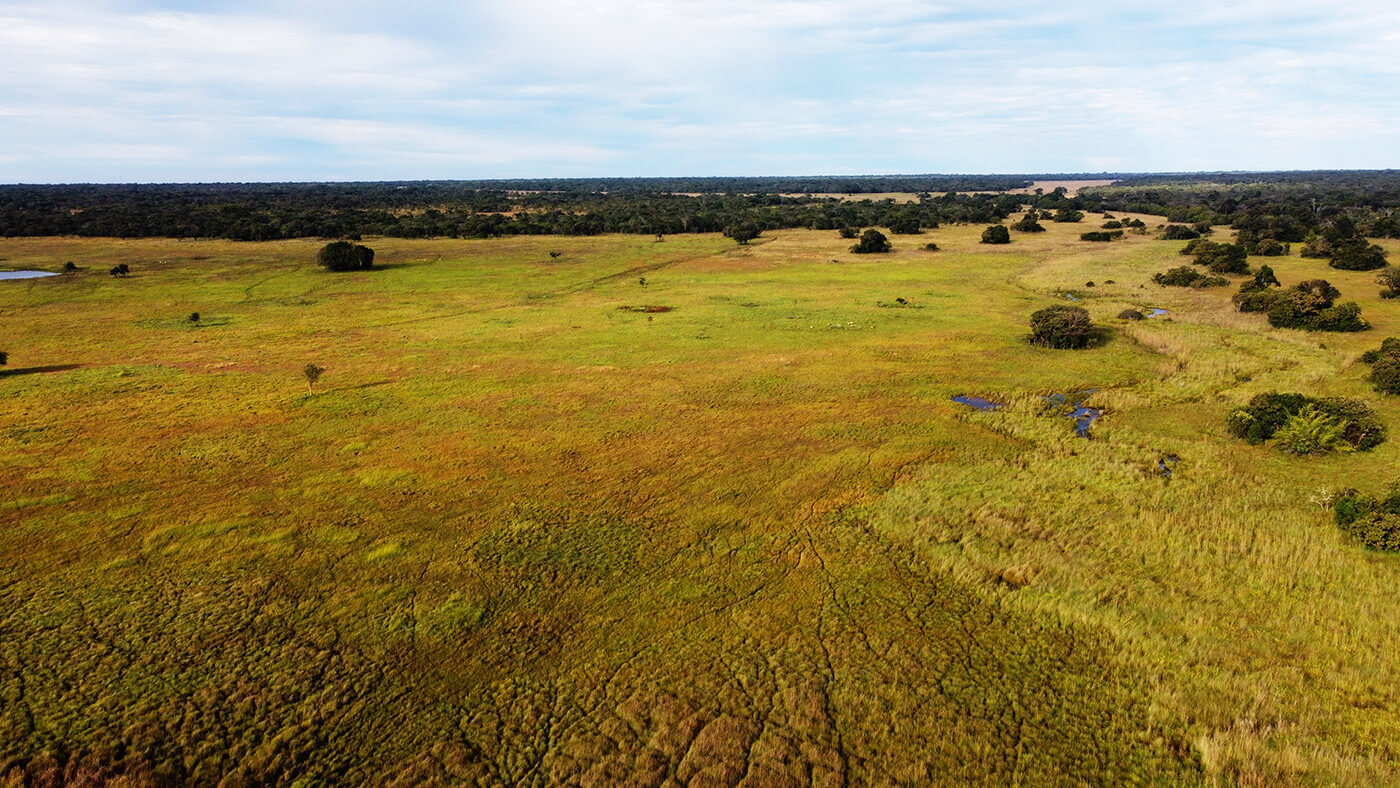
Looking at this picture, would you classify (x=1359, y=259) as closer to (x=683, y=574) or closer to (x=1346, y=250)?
(x=1346, y=250)

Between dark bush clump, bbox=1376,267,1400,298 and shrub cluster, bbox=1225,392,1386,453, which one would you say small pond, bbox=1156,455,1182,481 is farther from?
dark bush clump, bbox=1376,267,1400,298

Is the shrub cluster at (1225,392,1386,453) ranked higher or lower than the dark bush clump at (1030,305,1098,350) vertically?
lower

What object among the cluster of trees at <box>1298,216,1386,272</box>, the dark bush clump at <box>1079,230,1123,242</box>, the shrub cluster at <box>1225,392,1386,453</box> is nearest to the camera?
the shrub cluster at <box>1225,392,1386,453</box>

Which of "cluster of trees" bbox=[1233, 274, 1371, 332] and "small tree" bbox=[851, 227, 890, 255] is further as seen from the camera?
"small tree" bbox=[851, 227, 890, 255]

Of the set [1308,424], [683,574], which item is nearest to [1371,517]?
[1308,424]

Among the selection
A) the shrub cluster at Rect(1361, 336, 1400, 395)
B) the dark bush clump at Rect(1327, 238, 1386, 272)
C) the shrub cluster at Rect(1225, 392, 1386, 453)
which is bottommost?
the shrub cluster at Rect(1225, 392, 1386, 453)

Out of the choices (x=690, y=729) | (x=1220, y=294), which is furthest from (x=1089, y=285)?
(x=690, y=729)

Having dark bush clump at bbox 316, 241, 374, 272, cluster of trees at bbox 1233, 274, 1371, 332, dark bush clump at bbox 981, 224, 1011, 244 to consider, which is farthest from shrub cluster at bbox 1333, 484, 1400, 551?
dark bush clump at bbox 981, 224, 1011, 244
